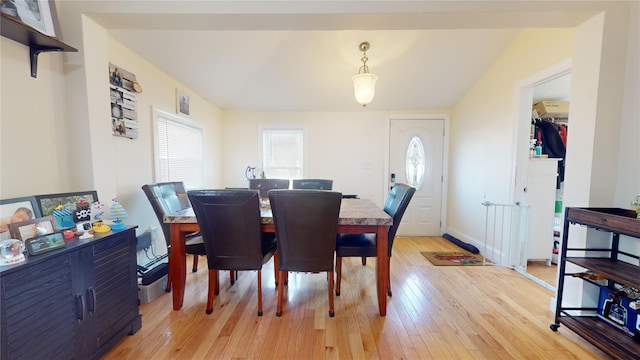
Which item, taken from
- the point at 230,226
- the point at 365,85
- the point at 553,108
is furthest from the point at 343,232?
the point at 553,108

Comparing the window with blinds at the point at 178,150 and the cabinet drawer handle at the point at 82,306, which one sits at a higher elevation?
the window with blinds at the point at 178,150

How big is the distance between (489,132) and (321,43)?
7.67 ft

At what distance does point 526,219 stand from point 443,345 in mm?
2003

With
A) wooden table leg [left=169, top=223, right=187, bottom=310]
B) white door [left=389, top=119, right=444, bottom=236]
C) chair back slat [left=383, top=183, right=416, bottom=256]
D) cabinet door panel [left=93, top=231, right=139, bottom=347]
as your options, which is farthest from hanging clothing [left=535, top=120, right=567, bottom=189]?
cabinet door panel [left=93, top=231, right=139, bottom=347]

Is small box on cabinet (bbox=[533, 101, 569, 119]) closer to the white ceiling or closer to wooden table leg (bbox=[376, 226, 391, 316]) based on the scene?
the white ceiling

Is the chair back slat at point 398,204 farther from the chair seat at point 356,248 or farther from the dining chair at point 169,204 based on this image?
the dining chair at point 169,204

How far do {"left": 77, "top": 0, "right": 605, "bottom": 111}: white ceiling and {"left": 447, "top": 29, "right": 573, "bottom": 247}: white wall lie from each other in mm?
228

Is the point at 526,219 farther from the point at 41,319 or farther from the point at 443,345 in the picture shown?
the point at 41,319

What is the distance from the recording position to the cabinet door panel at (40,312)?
3.10ft

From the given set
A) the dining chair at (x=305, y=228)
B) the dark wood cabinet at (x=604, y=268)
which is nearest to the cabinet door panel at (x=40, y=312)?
the dining chair at (x=305, y=228)

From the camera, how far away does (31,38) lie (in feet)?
4.17

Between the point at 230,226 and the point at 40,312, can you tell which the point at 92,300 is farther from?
the point at 230,226

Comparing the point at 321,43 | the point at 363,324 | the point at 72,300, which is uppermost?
the point at 321,43

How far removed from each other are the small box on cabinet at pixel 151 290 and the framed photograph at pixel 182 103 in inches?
74.7
